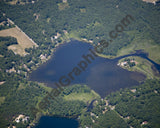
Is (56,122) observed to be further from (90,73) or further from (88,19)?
(88,19)

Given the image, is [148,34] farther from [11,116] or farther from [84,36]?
[11,116]

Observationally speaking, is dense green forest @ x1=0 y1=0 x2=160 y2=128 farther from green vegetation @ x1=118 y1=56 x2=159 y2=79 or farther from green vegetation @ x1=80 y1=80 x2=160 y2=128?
green vegetation @ x1=118 y1=56 x2=159 y2=79

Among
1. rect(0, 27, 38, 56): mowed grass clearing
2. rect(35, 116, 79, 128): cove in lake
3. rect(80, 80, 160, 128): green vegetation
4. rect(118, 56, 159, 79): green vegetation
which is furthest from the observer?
rect(0, 27, 38, 56): mowed grass clearing

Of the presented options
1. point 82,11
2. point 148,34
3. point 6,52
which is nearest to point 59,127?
point 6,52

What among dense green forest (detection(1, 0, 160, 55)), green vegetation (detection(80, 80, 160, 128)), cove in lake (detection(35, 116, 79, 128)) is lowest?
cove in lake (detection(35, 116, 79, 128))

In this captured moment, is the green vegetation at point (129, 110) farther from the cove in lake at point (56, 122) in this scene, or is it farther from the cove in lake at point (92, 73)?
the cove in lake at point (92, 73)

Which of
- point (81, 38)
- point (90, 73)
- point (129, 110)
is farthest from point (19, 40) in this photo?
point (129, 110)

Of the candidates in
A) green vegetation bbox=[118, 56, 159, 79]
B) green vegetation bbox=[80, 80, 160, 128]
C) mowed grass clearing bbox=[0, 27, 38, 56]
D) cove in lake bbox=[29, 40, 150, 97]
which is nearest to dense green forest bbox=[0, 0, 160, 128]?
green vegetation bbox=[80, 80, 160, 128]

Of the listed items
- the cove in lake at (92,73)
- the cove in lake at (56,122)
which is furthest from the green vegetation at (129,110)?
the cove in lake at (92,73)
